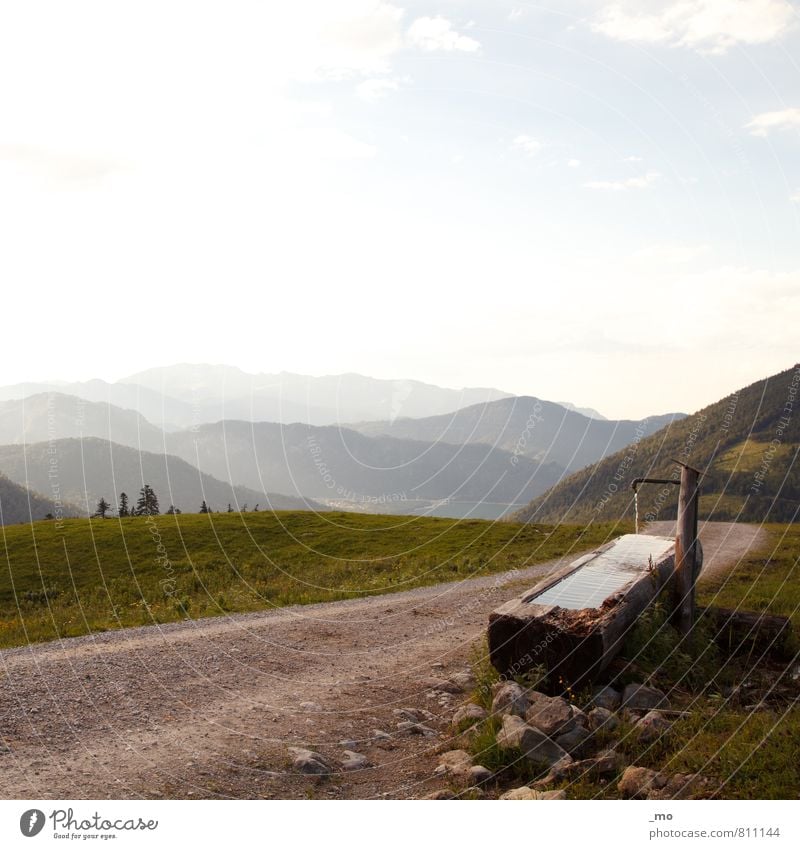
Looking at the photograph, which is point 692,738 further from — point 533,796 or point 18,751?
point 18,751

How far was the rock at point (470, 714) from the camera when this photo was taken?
10312 mm

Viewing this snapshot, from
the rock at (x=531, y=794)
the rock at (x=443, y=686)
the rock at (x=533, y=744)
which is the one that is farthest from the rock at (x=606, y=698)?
the rock at (x=531, y=794)

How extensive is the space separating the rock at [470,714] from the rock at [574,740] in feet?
5.10

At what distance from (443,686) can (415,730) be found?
216cm

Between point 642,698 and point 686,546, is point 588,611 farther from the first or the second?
point 686,546

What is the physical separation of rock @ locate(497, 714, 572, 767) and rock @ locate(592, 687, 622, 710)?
1.87m

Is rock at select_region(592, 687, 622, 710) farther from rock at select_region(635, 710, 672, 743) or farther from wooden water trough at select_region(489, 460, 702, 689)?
rock at select_region(635, 710, 672, 743)

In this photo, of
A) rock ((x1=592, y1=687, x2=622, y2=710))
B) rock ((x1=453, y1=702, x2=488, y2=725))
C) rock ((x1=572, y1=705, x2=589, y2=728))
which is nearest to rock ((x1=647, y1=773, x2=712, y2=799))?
rock ((x1=572, y1=705, x2=589, y2=728))

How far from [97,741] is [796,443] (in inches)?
8832

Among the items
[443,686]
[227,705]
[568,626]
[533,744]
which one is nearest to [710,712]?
[568,626]

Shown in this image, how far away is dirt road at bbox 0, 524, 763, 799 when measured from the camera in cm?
843

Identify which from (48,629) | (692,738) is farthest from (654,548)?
(48,629)

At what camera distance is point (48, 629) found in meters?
18.4

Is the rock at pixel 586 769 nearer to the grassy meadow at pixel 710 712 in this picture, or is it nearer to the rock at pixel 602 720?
the grassy meadow at pixel 710 712
